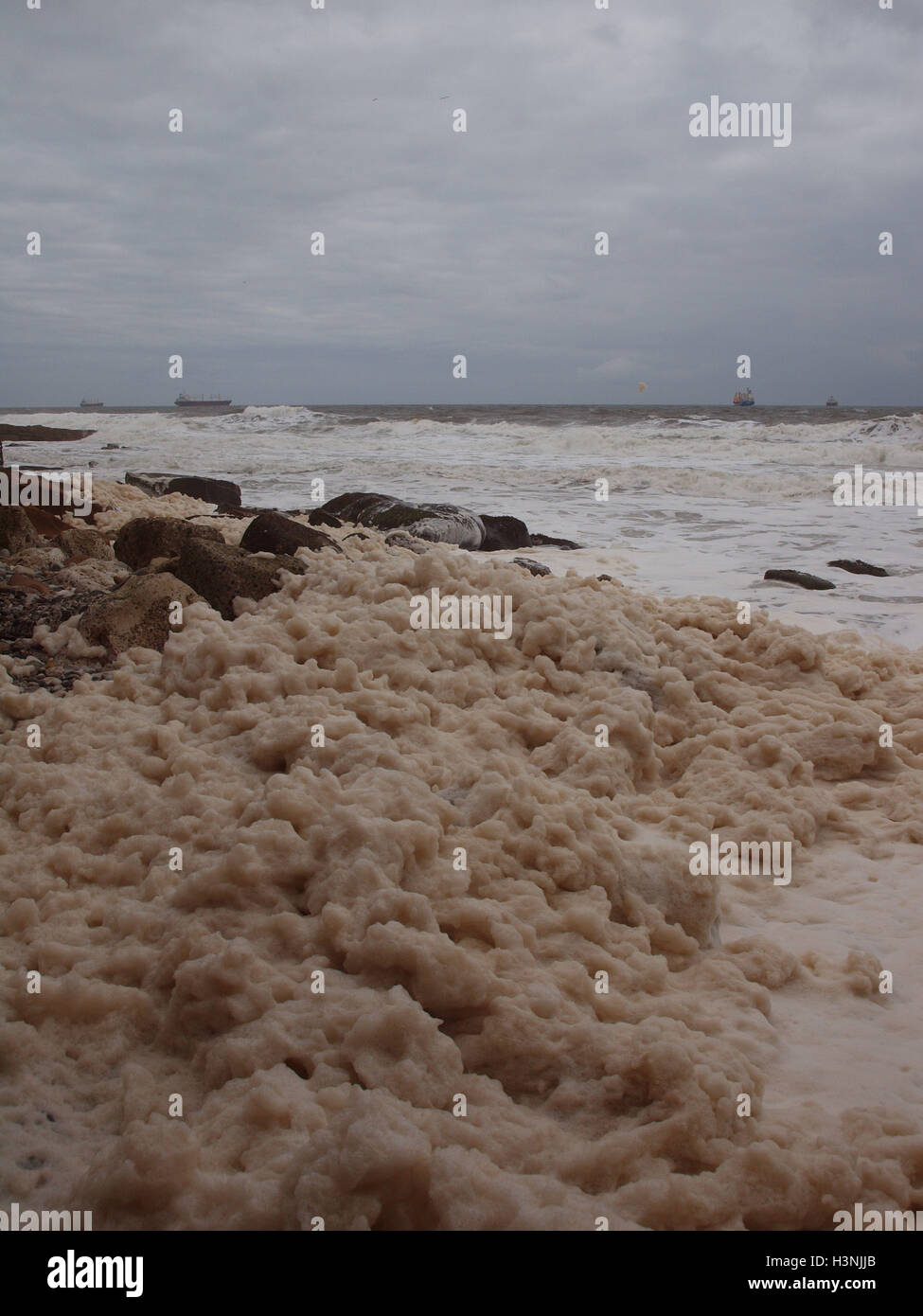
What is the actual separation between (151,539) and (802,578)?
4791mm

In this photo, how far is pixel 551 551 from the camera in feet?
29.4

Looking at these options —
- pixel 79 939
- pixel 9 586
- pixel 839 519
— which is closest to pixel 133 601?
pixel 9 586

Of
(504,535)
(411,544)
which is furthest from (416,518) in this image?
(411,544)

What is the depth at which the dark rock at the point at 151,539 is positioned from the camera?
5.78 meters

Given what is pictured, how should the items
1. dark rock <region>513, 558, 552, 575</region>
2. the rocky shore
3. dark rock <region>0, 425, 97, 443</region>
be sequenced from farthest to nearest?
1. dark rock <region>0, 425, 97, 443</region>
2. dark rock <region>513, 558, 552, 575</region>
3. the rocky shore

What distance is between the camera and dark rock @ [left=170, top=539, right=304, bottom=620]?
467 cm

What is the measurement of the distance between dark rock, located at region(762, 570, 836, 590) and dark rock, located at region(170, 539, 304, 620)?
164 inches

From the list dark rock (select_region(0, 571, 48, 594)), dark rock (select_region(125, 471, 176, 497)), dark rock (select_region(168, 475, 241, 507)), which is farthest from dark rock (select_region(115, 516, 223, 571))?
dark rock (select_region(125, 471, 176, 497))

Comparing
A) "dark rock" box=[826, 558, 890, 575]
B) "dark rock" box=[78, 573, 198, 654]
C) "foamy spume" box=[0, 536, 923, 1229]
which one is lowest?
"foamy spume" box=[0, 536, 923, 1229]

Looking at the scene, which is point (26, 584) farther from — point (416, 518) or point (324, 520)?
point (416, 518)

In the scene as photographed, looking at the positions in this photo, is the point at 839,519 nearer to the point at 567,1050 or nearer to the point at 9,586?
the point at 9,586

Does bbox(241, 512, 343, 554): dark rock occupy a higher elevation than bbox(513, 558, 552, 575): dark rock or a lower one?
higher

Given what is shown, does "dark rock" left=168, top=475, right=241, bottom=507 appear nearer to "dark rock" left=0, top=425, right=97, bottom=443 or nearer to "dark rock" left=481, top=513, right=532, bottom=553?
"dark rock" left=481, top=513, right=532, bottom=553
